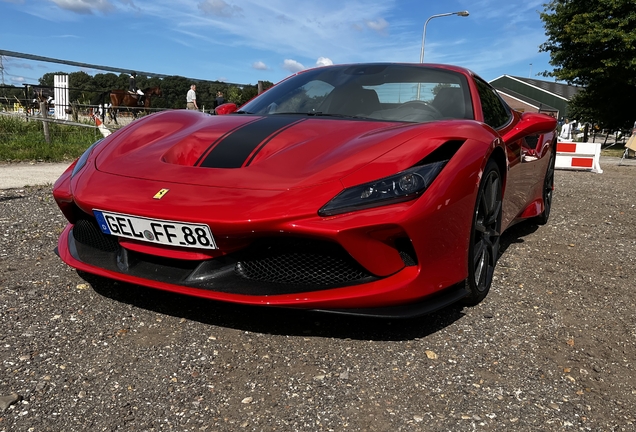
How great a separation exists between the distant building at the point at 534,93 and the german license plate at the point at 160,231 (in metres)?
60.4

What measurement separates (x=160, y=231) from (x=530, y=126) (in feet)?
8.03

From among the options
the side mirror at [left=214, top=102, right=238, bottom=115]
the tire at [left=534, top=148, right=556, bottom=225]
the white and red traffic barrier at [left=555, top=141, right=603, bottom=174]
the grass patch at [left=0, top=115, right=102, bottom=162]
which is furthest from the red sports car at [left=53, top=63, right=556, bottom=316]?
the white and red traffic barrier at [left=555, top=141, right=603, bottom=174]

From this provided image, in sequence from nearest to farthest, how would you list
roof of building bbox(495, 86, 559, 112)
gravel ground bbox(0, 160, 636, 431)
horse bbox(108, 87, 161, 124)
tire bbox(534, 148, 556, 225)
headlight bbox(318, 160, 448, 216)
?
gravel ground bbox(0, 160, 636, 431) → headlight bbox(318, 160, 448, 216) → tire bbox(534, 148, 556, 225) → horse bbox(108, 87, 161, 124) → roof of building bbox(495, 86, 559, 112)

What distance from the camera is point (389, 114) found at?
294 centimetres

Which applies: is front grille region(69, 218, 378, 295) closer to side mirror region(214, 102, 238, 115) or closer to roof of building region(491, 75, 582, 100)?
side mirror region(214, 102, 238, 115)

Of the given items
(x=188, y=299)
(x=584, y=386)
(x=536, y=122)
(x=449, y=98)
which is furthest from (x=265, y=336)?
(x=536, y=122)

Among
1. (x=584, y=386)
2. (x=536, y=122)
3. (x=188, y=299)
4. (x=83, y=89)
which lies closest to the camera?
(x=584, y=386)

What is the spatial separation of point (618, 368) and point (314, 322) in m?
1.20

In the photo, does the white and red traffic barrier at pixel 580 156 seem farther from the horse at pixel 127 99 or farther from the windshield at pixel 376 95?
the horse at pixel 127 99

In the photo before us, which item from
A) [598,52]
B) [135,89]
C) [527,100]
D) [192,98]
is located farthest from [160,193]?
[527,100]

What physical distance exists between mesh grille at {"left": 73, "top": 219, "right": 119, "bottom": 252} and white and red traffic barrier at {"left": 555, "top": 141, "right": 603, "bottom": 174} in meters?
9.72

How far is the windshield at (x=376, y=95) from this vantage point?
2.97 meters

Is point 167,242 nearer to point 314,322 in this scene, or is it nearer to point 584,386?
point 314,322

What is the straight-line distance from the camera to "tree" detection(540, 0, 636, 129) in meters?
20.2
